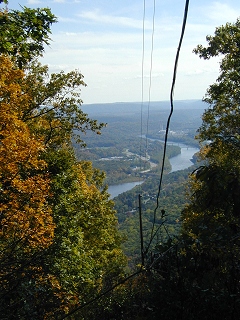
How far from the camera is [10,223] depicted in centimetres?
639

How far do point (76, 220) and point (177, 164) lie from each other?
110464 mm

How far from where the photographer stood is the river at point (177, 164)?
102 metres

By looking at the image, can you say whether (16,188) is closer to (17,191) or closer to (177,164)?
(17,191)

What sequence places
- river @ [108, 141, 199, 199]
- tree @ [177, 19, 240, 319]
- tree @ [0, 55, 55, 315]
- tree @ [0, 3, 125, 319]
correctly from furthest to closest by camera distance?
river @ [108, 141, 199, 199], tree @ [0, 55, 55, 315], tree @ [0, 3, 125, 319], tree @ [177, 19, 240, 319]

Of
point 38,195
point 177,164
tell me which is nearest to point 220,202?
point 38,195

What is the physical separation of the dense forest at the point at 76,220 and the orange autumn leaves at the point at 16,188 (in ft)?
0.07

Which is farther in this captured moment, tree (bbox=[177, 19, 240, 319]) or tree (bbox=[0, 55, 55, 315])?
tree (bbox=[0, 55, 55, 315])

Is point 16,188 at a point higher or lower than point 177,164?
higher

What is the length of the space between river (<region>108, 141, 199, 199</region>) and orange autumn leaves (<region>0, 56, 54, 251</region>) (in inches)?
3291

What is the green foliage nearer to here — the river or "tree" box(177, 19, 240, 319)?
"tree" box(177, 19, 240, 319)

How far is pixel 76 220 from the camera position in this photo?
8867mm

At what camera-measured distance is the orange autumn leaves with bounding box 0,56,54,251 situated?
6.32 meters

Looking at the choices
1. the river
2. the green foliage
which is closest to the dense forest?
the green foliage

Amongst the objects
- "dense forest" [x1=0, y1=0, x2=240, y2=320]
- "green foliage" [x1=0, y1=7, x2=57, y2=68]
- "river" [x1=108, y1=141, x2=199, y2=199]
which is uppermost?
"green foliage" [x1=0, y1=7, x2=57, y2=68]
